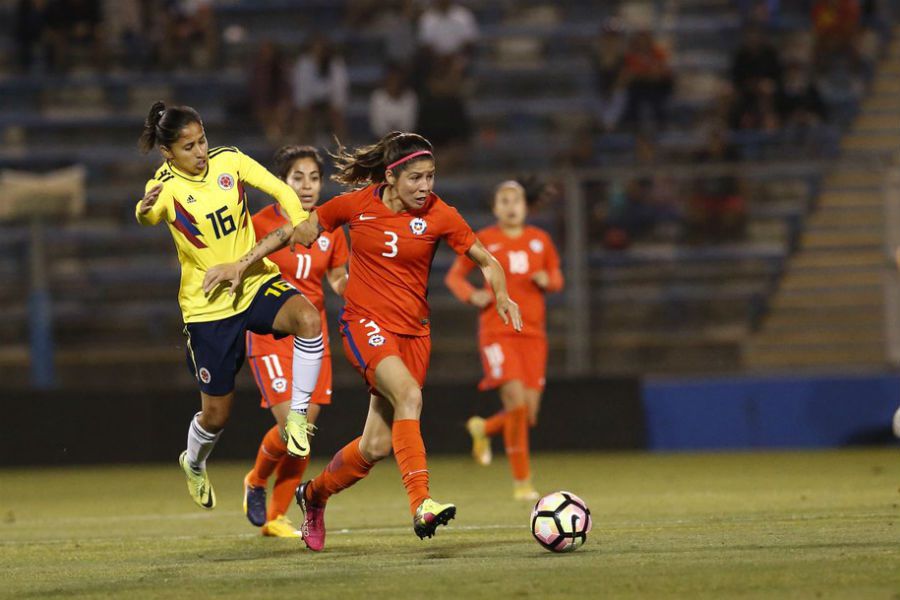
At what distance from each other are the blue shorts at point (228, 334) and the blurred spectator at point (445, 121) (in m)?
9.62

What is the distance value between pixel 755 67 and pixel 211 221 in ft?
37.1

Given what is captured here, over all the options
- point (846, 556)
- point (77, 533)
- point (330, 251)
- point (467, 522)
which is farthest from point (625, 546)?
point (77, 533)

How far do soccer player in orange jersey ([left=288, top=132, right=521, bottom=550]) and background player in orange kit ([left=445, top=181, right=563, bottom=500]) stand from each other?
367 cm

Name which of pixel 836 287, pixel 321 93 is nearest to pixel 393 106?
pixel 321 93

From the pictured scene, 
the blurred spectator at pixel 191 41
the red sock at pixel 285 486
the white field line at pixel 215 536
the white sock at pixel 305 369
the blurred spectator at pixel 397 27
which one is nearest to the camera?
the white sock at pixel 305 369

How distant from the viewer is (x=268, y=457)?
9375 mm

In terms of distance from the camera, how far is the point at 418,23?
20.6 metres

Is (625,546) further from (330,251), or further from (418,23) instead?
(418,23)

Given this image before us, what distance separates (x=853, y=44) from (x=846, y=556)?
1351 cm

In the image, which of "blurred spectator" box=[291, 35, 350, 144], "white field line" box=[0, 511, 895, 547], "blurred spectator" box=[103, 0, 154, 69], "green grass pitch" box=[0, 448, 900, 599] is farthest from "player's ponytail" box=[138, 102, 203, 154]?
"blurred spectator" box=[103, 0, 154, 69]

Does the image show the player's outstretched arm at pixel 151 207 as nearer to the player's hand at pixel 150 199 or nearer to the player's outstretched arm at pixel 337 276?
the player's hand at pixel 150 199

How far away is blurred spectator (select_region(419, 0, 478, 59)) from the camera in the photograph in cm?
2006

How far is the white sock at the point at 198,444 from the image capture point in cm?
900

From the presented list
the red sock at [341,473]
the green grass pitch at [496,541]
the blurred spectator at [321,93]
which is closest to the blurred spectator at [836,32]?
the blurred spectator at [321,93]
